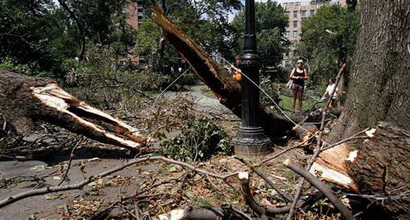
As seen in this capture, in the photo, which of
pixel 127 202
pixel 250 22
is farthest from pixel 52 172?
pixel 250 22

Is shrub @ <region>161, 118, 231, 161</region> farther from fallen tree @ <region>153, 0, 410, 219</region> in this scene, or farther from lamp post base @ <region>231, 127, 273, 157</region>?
fallen tree @ <region>153, 0, 410, 219</region>

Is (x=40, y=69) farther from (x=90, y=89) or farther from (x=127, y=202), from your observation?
(x=127, y=202)

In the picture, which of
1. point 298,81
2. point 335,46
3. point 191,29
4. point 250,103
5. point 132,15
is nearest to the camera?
point 250,103

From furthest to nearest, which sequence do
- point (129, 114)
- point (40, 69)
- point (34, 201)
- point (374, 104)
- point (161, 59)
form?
1. point (161, 59)
2. point (40, 69)
3. point (129, 114)
4. point (374, 104)
5. point (34, 201)

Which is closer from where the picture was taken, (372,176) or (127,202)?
(372,176)

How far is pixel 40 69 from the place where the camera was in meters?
16.2

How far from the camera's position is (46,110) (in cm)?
473

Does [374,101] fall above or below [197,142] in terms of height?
above

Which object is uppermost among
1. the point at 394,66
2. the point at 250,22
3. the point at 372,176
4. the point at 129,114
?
the point at 250,22

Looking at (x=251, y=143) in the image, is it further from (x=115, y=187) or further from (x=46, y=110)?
(x=46, y=110)

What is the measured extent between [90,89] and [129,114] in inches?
105

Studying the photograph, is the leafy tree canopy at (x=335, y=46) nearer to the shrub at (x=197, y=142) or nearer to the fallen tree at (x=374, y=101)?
the shrub at (x=197, y=142)

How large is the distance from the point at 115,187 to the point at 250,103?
2.17 m

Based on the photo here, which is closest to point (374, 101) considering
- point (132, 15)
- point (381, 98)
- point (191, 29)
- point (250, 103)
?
point (381, 98)
